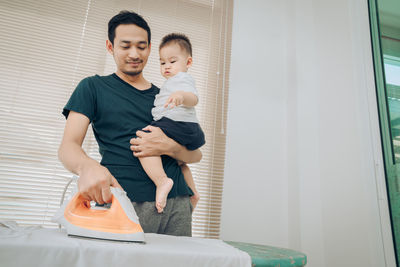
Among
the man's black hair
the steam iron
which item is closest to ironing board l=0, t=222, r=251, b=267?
the steam iron

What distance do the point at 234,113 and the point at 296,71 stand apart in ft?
2.11

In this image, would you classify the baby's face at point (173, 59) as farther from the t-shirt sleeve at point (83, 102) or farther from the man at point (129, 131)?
the t-shirt sleeve at point (83, 102)

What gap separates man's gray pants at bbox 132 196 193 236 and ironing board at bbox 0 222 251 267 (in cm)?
36

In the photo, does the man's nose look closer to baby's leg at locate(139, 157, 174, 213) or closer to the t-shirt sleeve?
the t-shirt sleeve

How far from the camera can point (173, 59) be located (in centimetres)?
132

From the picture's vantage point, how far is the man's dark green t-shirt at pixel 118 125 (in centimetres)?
93

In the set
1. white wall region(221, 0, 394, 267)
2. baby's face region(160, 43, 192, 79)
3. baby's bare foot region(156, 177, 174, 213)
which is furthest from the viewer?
white wall region(221, 0, 394, 267)

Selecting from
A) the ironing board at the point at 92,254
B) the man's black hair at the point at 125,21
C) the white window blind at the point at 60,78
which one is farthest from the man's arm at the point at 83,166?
the white window blind at the point at 60,78

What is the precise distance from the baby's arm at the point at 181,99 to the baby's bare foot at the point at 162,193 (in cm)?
27

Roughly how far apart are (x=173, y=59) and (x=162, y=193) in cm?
67

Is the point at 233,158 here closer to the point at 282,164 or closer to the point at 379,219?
the point at 282,164

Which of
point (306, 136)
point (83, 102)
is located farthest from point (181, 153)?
point (306, 136)

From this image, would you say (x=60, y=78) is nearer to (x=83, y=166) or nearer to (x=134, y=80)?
(x=134, y=80)

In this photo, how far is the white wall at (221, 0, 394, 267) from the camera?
5.81 feet
